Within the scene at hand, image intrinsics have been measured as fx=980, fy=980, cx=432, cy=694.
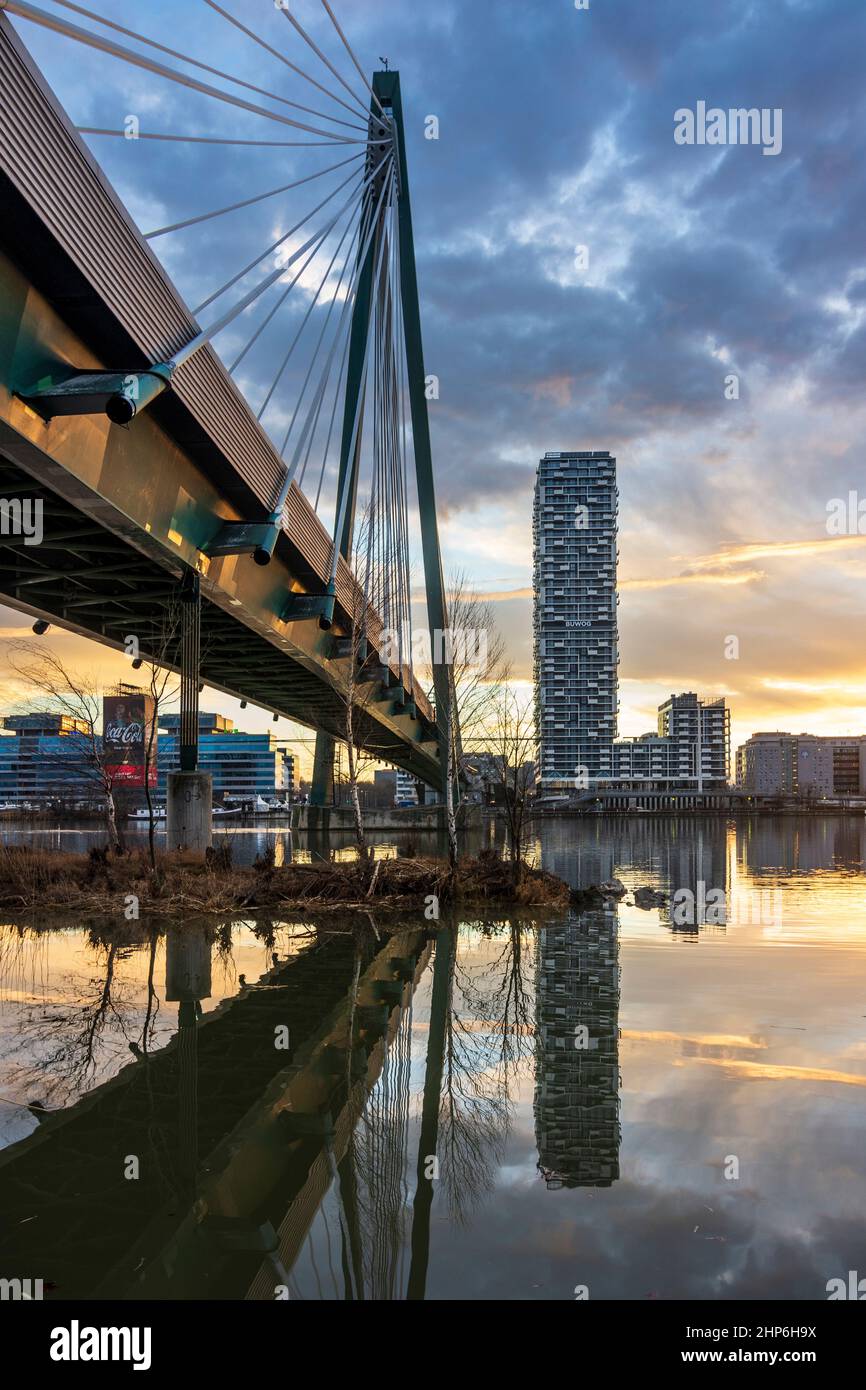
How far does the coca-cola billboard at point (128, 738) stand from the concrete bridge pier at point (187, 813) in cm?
88

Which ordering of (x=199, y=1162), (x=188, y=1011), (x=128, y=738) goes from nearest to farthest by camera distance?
(x=199, y=1162) → (x=188, y=1011) → (x=128, y=738)

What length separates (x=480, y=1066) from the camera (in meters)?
8.64

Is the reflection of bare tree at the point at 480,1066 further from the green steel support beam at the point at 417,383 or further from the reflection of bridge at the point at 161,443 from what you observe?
the green steel support beam at the point at 417,383

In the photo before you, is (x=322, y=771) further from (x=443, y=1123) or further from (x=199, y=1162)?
(x=199, y=1162)

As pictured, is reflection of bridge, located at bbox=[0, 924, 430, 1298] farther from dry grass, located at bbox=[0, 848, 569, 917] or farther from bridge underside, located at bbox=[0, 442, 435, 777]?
dry grass, located at bbox=[0, 848, 569, 917]

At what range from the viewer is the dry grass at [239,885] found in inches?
771

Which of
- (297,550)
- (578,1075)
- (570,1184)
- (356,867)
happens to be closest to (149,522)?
(297,550)

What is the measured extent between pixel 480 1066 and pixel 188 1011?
146 inches

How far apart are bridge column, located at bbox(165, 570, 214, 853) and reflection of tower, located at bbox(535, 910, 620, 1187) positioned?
10762 millimetres

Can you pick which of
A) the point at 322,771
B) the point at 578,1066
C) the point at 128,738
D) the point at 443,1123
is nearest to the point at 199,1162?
the point at 443,1123

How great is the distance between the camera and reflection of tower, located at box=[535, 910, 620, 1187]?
20.7 ft

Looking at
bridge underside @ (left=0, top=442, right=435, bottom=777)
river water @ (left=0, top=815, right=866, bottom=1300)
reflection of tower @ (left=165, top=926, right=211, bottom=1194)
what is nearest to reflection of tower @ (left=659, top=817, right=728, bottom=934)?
river water @ (left=0, top=815, right=866, bottom=1300)

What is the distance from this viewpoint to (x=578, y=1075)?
8211 mm

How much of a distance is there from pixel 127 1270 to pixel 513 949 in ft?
35.9
